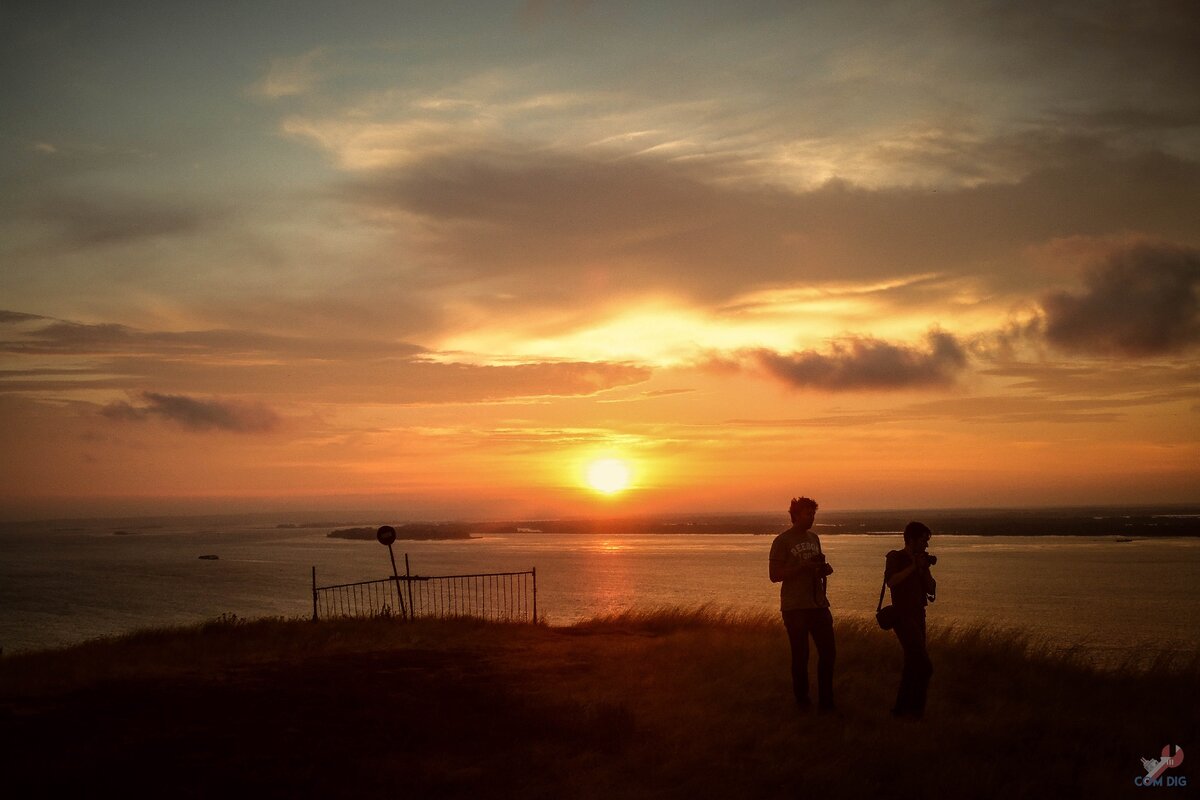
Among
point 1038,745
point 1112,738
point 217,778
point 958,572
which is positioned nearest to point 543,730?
point 217,778

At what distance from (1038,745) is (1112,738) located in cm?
96

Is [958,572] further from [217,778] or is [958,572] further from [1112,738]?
[217,778]

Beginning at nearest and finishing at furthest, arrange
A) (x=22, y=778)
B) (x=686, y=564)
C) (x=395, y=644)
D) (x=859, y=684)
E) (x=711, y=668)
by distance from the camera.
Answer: (x=22, y=778) < (x=859, y=684) < (x=711, y=668) < (x=395, y=644) < (x=686, y=564)

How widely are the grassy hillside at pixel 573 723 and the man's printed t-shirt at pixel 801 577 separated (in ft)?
4.17

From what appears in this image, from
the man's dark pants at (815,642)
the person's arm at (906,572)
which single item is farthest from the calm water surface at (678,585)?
the person's arm at (906,572)

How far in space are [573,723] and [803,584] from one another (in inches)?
113

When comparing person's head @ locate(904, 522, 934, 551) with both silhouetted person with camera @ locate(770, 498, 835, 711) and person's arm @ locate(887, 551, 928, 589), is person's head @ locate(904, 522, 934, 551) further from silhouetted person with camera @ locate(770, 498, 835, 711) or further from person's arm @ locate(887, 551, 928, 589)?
silhouetted person with camera @ locate(770, 498, 835, 711)

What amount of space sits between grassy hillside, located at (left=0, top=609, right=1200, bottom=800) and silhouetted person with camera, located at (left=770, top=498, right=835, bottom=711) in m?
0.81

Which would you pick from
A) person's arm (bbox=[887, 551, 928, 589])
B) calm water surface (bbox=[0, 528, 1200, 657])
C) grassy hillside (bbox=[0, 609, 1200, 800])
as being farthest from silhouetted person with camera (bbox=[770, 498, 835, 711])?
calm water surface (bbox=[0, 528, 1200, 657])

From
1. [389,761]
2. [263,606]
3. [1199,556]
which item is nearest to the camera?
[389,761]

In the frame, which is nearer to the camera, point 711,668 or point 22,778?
point 22,778

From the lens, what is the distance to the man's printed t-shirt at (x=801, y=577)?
9609 mm

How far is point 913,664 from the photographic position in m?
9.62

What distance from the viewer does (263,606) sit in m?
46.1
